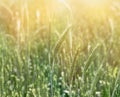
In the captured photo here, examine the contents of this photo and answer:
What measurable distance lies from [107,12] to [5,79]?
5.52 ft

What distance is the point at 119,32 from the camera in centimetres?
287

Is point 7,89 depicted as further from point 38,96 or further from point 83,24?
point 83,24

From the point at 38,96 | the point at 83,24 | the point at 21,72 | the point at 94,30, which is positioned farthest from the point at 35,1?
the point at 38,96

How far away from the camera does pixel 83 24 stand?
3.13 meters

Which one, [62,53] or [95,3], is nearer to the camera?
[62,53]

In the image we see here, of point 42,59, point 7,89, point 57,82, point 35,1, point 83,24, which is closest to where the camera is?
point 7,89

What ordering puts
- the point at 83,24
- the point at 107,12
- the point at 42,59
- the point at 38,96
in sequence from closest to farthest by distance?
the point at 38,96 < the point at 42,59 < the point at 83,24 < the point at 107,12

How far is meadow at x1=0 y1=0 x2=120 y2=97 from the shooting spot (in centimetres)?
162

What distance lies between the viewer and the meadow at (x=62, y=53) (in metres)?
1.62

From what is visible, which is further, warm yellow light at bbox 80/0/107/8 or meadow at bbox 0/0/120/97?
warm yellow light at bbox 80/0/107/8

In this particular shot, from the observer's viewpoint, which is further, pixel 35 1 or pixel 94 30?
pixel 35 1

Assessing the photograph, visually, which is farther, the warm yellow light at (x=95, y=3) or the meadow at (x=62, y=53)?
the warm yellow light at (x=95, y=3)

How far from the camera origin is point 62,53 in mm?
2129

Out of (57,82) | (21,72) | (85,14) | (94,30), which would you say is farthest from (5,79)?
(85,14)
